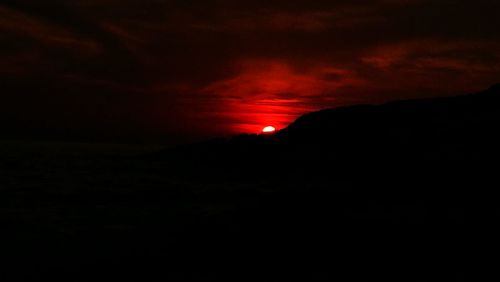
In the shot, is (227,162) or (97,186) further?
(227,162)

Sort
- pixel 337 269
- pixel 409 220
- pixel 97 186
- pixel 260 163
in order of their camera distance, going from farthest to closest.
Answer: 1. pixel 260 163
2. pixel 97 186
3. pixel 409 220
4. pixel 337 269

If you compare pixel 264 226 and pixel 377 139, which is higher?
pixel 377 139

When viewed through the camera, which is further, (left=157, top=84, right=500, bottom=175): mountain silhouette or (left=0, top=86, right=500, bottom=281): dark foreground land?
(left=157, top=84, right=500, bottom=175): mountain silhouette

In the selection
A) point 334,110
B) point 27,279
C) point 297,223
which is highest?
point 334,110

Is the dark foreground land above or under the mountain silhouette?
under

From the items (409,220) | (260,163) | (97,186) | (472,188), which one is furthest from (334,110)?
(409,220)

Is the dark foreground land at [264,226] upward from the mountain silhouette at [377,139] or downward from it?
downward

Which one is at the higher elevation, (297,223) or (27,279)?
(297,223)

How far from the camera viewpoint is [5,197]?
2100cm

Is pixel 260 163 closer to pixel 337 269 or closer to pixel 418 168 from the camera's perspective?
pixel 418 168

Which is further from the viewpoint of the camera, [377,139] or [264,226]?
[377,139]

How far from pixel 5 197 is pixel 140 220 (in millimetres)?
9257

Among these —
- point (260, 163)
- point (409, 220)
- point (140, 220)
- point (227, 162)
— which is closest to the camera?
point (409, 220)

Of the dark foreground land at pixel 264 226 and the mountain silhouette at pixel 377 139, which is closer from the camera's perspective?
the dark foreground land at pixel 264 226
